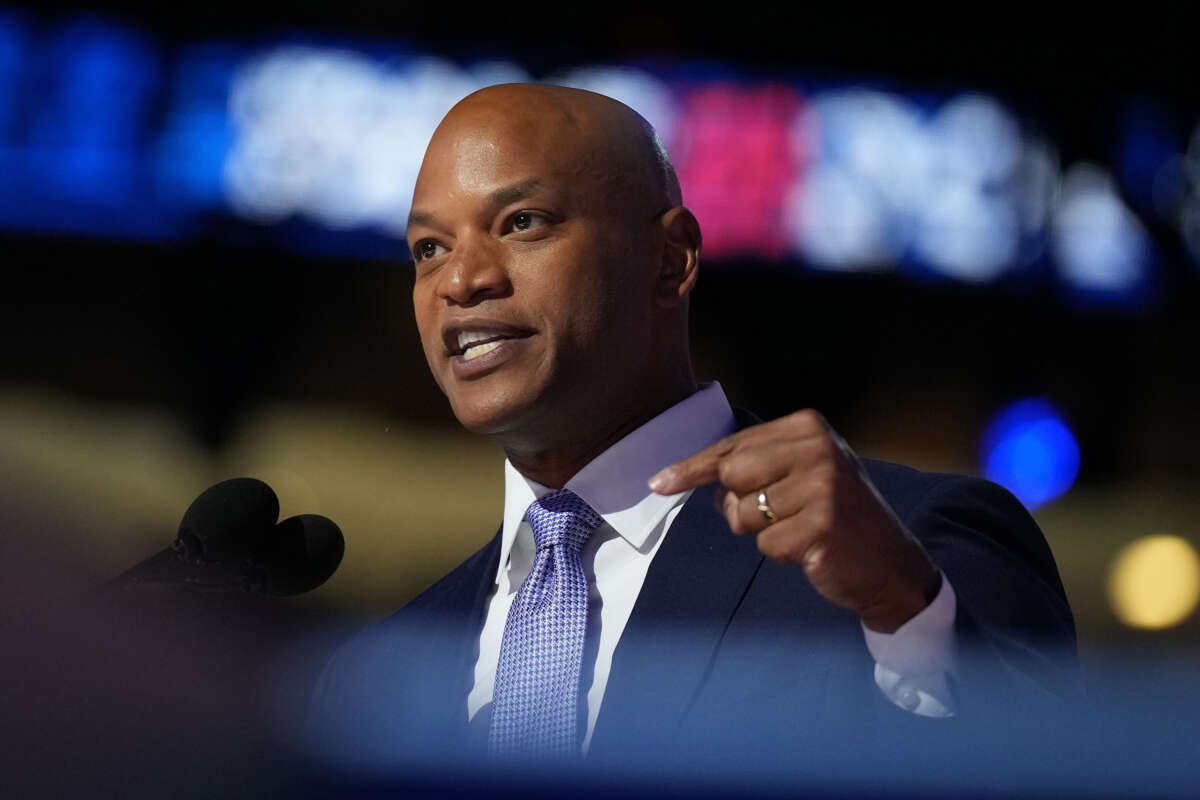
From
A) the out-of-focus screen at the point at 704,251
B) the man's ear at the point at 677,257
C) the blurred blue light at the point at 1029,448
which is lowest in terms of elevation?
the blurred blue light at the point at 1029,448

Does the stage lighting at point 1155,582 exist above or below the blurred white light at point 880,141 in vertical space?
below

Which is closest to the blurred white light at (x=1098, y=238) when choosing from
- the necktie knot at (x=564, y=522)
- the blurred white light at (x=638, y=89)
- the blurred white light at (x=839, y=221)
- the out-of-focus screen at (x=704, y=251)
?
the out-of-focus screen at (x=704, y=251)

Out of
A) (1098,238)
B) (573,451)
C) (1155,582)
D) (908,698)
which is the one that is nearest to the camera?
(908,698)

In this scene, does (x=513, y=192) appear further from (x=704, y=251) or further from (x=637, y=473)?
(x=704, y=251)

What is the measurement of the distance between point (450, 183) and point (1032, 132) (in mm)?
3829

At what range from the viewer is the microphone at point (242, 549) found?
4.27 feet

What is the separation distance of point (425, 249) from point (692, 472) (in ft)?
2.39

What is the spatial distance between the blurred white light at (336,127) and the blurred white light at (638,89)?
0.38 metres

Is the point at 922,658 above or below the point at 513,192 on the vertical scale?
below

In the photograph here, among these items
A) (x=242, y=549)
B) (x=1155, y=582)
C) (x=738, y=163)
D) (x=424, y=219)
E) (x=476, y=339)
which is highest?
(x=424, y=219)

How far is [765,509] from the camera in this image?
3.92 feet

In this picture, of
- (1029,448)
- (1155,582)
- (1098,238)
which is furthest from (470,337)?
(1155,582)

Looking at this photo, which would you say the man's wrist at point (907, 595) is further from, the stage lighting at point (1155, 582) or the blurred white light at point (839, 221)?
the stage lighting at point (1155, 582)

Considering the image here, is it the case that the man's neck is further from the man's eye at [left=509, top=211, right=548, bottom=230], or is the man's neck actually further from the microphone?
the microphone
